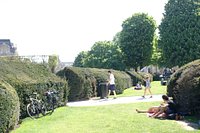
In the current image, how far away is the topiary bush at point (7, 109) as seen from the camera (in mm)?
11195

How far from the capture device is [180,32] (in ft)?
180

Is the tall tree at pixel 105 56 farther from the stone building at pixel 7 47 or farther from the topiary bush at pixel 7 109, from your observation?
the topiary bush at pixel 7 109

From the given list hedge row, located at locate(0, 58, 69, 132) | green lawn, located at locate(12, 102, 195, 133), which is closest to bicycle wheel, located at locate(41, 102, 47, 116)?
hedge row, located at locate(0, 58, 69, 132)

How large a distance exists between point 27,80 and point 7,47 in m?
74.1

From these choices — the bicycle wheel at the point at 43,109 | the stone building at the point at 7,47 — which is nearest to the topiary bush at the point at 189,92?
the bicycle wheel at the point at 43,109

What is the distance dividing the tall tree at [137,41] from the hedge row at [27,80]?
158 feet

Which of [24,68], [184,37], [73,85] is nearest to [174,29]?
[184,37]

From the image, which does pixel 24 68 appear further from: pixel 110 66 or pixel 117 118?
pixel 110 66

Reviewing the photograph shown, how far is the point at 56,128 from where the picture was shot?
12.7m

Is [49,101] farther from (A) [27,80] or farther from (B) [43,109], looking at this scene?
(A) [27,80]

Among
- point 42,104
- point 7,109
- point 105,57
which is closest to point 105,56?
point 105,57

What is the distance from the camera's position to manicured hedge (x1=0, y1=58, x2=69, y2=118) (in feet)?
49.8

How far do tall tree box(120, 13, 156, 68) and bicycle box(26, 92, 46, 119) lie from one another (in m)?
52.9

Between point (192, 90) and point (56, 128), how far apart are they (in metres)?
5.50
